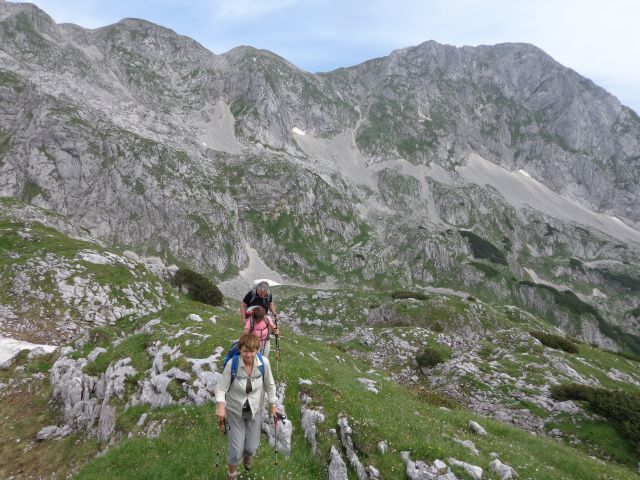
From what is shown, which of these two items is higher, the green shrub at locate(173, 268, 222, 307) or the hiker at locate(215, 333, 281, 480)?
the hiker at locate(215, 333, 281, 480)

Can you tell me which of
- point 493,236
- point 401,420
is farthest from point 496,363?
point 493,236

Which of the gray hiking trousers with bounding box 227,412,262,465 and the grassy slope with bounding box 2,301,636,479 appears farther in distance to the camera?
the grassy slope with bounding box 2,301,636,479

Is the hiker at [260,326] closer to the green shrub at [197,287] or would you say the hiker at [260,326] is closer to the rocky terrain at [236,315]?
the rocky terrain at [236,315]

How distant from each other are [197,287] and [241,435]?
45038 millimetres

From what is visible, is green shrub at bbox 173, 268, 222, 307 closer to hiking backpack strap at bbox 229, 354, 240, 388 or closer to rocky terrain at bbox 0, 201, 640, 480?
rocky terrain at bbox 0, 201, 640, 480

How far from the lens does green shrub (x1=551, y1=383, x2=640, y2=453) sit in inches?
806

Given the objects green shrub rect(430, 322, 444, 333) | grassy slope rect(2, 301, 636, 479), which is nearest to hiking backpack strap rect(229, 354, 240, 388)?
grassy slope rect(2, 301, 636, 479)

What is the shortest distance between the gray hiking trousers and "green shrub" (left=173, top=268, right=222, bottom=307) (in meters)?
42.8

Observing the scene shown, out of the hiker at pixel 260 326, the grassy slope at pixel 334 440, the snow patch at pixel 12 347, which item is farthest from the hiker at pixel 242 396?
A: the snow patch at pixel 12 347

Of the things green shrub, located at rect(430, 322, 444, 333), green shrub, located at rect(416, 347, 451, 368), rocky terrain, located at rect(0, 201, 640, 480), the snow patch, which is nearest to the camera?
rocky terrain, located at rect(0, 201, 640, 480)

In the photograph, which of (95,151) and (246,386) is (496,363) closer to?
(246,386)

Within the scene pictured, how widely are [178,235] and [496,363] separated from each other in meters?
104

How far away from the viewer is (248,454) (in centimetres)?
1017

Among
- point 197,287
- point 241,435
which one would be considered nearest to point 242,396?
point 241,435
